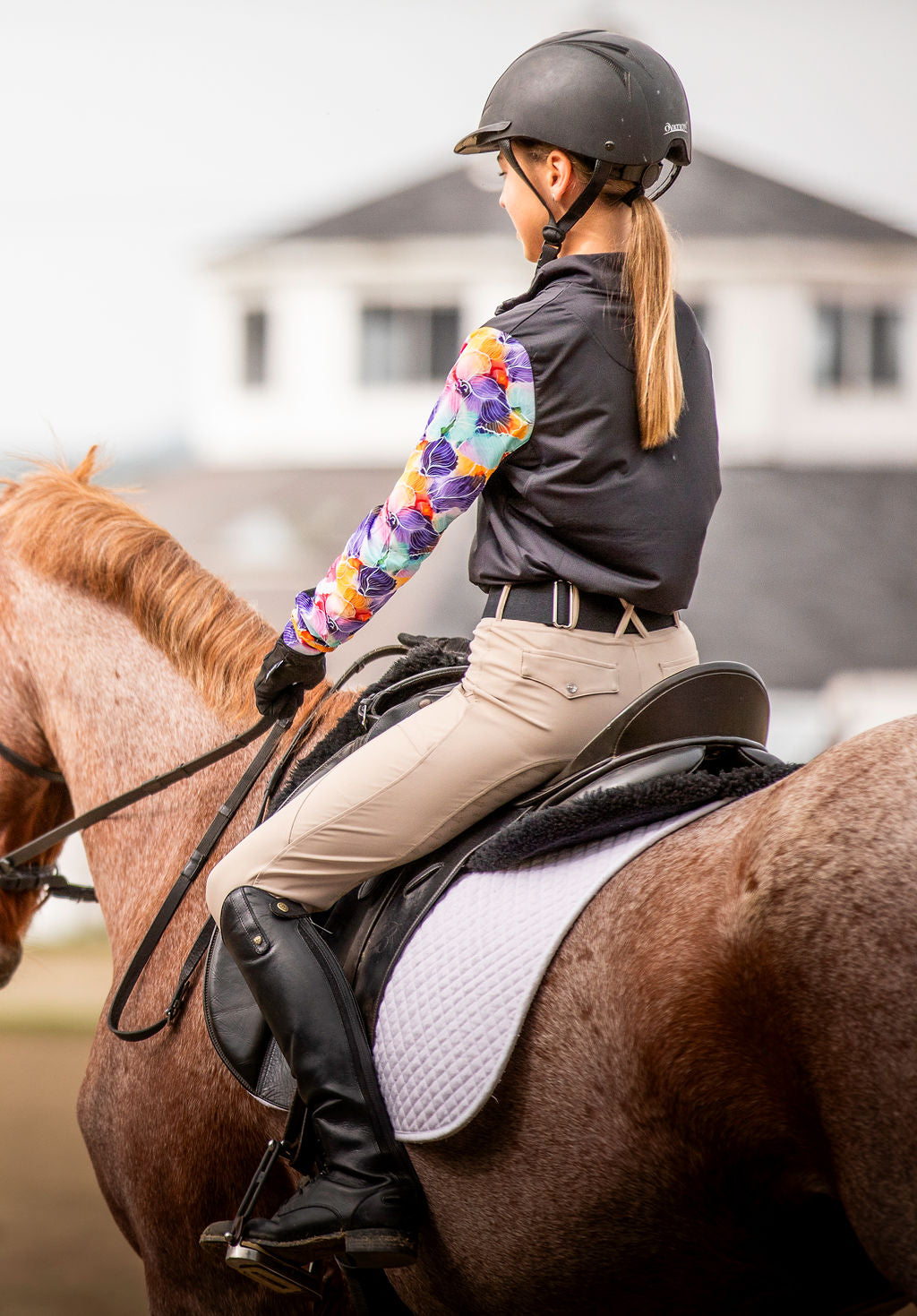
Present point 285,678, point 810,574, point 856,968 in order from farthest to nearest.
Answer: point 810,574, point 285,678, point 856,968

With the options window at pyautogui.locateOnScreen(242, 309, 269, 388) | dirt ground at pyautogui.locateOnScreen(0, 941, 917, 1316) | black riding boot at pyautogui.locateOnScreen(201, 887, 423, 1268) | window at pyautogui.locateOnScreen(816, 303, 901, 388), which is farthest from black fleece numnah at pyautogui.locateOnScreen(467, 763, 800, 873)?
window at pyautogui.locateOnScreen(242, 309, 269, 388)

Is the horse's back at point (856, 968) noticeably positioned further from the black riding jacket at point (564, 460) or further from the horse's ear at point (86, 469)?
the horse's ear at point (86, 469)

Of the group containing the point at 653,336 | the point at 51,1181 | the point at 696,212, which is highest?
the point at 696,212

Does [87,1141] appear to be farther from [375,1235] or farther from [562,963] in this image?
[562,963]

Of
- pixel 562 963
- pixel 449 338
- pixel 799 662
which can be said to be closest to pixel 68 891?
pixel 562 963

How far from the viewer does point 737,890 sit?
1367 mm

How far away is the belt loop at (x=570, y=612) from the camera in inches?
67.4

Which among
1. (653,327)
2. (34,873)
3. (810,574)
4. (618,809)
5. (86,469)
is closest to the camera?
(618,809)

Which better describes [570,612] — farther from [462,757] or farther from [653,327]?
[653,327]

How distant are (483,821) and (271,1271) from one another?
778mm

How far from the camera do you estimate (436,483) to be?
175cm

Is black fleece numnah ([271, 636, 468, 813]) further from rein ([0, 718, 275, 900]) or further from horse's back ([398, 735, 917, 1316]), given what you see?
horse's back ([398, 735, 917, 1316])

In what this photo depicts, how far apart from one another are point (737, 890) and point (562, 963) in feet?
0.98

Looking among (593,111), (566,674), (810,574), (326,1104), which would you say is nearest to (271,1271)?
(326,1104)
